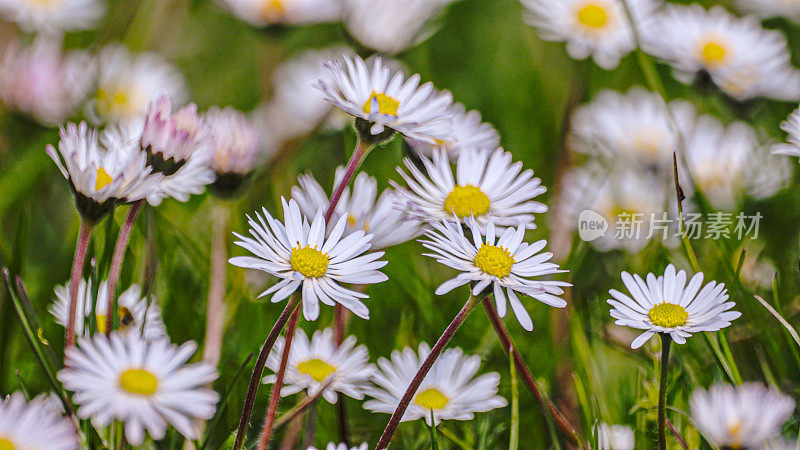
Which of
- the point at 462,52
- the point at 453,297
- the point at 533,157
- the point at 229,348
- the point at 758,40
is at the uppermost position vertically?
the point at 758,40

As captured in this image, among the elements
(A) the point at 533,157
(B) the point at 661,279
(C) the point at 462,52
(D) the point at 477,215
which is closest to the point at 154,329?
(D) the point at 477,215

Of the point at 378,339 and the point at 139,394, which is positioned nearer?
the point at 139,394

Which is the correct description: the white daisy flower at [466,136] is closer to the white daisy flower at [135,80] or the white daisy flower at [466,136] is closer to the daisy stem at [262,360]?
the daisy stem at [262,360]

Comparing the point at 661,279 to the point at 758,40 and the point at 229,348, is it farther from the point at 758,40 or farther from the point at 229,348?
the point at 758,40

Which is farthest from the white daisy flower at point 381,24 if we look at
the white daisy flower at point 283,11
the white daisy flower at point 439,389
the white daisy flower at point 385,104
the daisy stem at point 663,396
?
the daisy stem at point 663,396

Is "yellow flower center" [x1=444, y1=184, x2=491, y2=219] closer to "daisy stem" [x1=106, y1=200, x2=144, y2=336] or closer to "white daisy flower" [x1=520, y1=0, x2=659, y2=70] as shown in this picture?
"daisy stem" [x1=106, y1=200, x2=144, y2=336]

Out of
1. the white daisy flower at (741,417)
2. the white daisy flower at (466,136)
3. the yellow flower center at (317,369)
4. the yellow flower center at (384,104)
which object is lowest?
the yellow flower center at (317,369)

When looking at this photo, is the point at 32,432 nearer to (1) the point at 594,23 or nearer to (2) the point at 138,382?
(2) the point at 138,382

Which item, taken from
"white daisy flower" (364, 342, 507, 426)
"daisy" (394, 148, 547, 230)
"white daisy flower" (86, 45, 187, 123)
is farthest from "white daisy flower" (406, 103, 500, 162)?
"white daisy flower" (86, 45, 187, 123)
